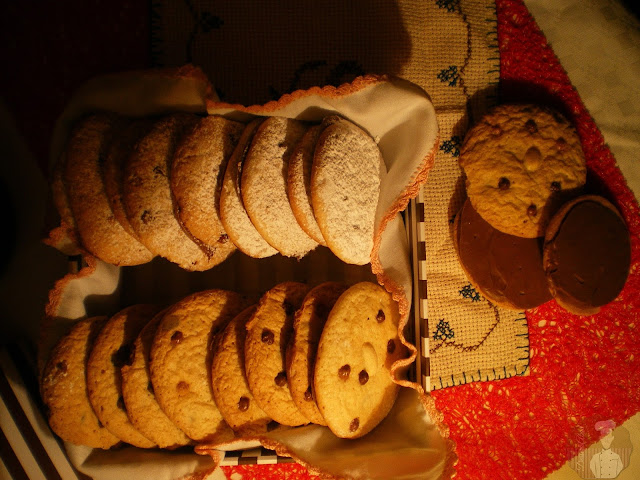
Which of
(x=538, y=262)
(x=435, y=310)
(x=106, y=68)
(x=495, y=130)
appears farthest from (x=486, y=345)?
(x=106, y=68)

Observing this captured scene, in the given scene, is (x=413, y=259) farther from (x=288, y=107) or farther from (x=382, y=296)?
(x=288, y=107)

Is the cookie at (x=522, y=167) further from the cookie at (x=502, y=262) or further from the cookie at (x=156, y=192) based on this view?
the cookie at (x=156, y=192)

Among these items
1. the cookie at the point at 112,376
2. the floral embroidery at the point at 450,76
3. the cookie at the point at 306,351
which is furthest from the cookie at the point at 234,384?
the floral embroidery at the point at 450,76

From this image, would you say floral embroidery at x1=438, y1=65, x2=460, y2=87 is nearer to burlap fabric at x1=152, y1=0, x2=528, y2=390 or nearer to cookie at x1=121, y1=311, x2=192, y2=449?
burlap fabric at x1=152, y1=0, x2=528, y2=390

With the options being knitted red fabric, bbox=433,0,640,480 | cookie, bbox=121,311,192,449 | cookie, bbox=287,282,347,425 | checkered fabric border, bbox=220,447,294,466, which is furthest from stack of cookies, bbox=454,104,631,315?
cookie, bbox=121,311,192,449

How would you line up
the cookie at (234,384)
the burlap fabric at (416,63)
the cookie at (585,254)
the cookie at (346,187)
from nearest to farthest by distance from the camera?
the cookie at (346,187) < the cookie at (234,384) < the cookie at (585,254) < the burlap fabric at (416,63)

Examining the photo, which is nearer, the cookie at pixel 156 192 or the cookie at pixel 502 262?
the cookie at pixel 156 192

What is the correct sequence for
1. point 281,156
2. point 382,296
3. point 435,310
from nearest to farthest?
point 281,156
point 382,296
point 435,310

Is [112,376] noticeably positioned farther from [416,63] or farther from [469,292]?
[416,63]
